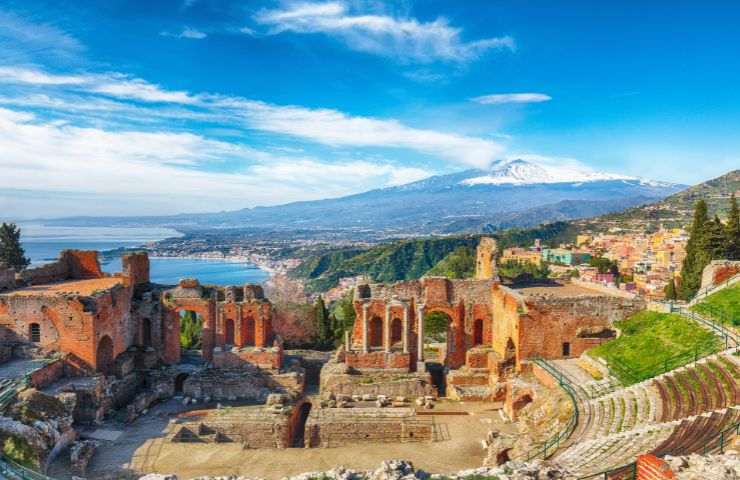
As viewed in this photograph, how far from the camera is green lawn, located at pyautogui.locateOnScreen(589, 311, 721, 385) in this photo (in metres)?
22.8

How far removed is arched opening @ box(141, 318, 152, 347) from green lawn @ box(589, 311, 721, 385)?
78.8ft

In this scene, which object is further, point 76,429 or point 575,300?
point 575,300

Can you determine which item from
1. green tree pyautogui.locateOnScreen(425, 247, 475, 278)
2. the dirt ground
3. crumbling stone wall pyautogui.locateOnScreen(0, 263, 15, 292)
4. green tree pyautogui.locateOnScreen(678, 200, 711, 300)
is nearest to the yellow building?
green tree pyautogui.locateOnScreen(425, 247, 475, 278)

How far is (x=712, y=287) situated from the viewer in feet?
99.7

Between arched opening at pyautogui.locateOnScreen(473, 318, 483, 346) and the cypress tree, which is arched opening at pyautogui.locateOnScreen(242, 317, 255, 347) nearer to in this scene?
arched opening at pyautogui.locateOnScreen(473, 318, 483, 346)

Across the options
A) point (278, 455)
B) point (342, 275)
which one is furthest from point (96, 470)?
point (342, 275)

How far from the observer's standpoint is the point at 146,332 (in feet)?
110

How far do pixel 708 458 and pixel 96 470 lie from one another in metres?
19.9

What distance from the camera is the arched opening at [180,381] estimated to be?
104 feet

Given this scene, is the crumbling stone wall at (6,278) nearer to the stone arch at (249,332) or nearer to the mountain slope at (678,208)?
the stone arch at (249,332)

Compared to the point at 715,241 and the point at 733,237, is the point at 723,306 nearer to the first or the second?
the point at 715,241

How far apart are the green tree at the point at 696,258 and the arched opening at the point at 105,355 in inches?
1494

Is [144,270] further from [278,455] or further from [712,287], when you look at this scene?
[712,287]

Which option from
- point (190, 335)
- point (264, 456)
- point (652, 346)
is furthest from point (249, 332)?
point (652, 346)
